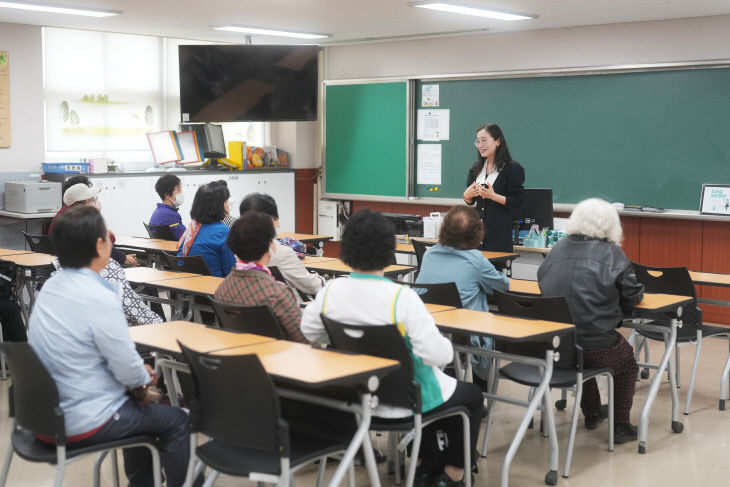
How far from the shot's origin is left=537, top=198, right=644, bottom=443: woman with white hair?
3988mm

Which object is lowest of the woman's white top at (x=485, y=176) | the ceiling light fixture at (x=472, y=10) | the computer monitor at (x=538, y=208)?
the computer monitor at (x=538, y=208)

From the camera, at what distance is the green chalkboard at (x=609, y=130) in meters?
7.06

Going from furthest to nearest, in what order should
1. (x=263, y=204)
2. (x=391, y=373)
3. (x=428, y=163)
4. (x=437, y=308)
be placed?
(x=428, y=163)
(x=263, y=204)
(x=437, y=308)
(x=391, y=373)

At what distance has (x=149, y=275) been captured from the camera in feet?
16.1

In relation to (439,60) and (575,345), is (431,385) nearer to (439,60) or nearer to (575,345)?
(575,345)

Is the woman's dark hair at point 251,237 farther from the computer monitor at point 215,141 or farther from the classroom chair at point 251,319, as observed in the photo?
the computer monitor at point 215,141

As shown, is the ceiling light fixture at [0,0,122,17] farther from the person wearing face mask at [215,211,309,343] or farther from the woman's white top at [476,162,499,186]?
the person wearing face mask at [215,211,309,343]

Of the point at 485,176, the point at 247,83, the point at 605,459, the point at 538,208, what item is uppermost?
the point at 247,83

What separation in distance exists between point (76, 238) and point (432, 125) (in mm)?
6284

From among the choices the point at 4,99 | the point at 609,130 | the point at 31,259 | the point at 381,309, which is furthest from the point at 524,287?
the point at 4,99

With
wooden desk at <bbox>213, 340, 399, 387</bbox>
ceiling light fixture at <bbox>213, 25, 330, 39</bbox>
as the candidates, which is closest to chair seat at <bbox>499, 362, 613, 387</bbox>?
wooden desk at <bbox>213, 340, 399, 387</bbox>

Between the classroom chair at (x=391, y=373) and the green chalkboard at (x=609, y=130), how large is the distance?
192 inches

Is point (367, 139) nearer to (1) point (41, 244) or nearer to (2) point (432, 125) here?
(2) point (432, 125)

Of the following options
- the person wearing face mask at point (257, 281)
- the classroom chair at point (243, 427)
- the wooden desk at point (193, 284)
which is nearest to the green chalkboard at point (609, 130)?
the wooden desk at point (193, 284)
